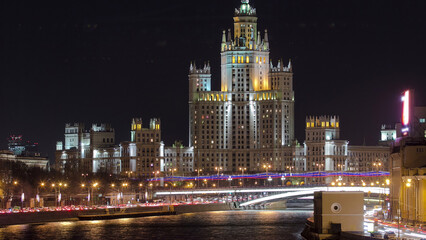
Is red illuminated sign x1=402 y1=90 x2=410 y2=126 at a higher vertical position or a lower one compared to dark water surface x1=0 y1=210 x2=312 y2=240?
higher

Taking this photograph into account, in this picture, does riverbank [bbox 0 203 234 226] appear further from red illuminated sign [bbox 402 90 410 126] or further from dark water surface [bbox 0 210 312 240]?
red illuminated sign [bbox 402 90 410 126]

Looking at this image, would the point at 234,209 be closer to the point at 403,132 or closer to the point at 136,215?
the point at 136,215

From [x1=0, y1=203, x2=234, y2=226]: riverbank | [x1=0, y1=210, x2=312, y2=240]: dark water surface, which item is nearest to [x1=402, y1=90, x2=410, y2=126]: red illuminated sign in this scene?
[x1=0, y1=210, x2=312, y2=240]: dark water surface

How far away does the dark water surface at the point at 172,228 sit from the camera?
12575cm

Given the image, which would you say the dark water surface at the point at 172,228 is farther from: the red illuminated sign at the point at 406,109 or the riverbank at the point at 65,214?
the red illuminated sign at the point at 406,109

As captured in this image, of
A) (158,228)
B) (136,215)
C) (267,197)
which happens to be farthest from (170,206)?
(158,228)

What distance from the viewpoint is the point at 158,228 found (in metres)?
138

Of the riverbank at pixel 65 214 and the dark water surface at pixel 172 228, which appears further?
the riverbank at pixel 65 214

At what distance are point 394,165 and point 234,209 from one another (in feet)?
211

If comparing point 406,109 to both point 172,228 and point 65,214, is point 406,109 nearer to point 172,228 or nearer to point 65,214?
point 172,228

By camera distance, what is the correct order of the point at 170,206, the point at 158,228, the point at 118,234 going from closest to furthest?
the point at 118,234 < the point at 158,228 < the point at 170,206

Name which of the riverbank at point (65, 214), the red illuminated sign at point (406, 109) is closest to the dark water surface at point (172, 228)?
the riverbank at point (65, 214)

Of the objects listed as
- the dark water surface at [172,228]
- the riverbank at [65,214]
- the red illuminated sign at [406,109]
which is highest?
the red illuminated sign at [406,109]

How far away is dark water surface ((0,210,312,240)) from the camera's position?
126 m
